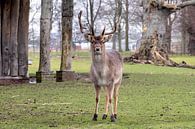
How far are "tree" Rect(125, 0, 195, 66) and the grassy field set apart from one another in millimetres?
19853

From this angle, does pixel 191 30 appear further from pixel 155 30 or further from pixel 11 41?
pixel 11 41

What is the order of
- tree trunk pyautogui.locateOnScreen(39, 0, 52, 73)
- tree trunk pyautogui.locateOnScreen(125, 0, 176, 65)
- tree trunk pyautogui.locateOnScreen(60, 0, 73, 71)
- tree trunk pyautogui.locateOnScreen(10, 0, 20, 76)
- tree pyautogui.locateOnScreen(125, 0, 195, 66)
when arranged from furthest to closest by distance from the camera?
tree trunk pyautogui.locateOnScreen(125, 0, 176, 65), tree pyautogui.locateOnScreen(125, 0, 195, 66), tree trunk pyautogui.locateOnScreen(39, 0, 52, 73), tree trunk pyautogui.locateOnScreen(60, 0, 73, 71), tree trunk pyautogui.locateOnScreen(10, 0, 20, 76)

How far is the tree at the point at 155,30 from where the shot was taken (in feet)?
130

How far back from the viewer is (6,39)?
21.5 m

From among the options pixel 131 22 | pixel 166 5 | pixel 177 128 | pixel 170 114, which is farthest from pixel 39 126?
pixel 131 22

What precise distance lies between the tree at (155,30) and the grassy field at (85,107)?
1985 cm

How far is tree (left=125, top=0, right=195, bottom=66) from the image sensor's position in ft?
130

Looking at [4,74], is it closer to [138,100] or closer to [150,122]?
[138,100]

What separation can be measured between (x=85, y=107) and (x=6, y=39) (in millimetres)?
8868

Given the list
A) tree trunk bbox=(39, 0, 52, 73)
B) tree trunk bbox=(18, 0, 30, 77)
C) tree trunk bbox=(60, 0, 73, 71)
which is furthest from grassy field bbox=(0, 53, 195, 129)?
tree trunk bbox=(39, 0, 52, 73)

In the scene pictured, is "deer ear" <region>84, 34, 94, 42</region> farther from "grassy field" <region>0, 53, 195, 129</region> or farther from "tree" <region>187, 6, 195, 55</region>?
A: "tree" <region>187, 6, 195, 55</region>

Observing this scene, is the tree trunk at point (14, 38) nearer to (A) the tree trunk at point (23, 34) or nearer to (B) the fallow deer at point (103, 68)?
(A) the tree trunk at point (23, 34)

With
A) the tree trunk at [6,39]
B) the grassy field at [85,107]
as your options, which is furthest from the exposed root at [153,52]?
the grassy field at [85,107]

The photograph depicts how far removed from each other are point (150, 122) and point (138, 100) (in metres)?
4.39
